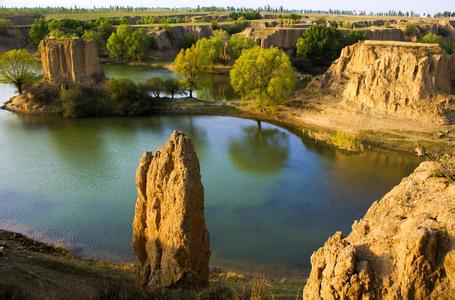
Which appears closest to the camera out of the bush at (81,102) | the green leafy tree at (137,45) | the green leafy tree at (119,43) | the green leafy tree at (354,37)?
the bush at (81,102)

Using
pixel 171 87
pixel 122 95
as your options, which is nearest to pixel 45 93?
pixel 122 95

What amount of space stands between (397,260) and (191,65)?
3673 centimetres

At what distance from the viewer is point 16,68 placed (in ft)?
132

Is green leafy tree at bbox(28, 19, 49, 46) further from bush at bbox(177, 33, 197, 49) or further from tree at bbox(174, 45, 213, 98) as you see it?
tree at bbox(174, 45, 213, 98)

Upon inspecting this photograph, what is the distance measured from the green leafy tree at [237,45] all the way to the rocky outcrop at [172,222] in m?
48.9

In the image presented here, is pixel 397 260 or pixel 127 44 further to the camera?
pixel 127 44

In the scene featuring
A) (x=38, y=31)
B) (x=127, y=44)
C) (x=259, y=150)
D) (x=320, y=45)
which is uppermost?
(x=38, y=31)

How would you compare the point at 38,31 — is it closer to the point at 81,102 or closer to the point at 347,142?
the point at 81,102

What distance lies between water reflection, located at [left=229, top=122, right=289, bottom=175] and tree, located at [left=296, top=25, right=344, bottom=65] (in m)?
27.1

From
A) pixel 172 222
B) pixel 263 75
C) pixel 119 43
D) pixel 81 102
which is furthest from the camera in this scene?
pixel 119 43

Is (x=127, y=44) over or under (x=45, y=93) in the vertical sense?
over

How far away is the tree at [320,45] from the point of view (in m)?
58.8

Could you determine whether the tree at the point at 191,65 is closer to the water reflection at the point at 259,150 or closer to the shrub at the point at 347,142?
the water reflection at the point at 259,150

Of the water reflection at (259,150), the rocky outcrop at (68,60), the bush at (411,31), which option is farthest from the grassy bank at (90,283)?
the bush at (411,31)
